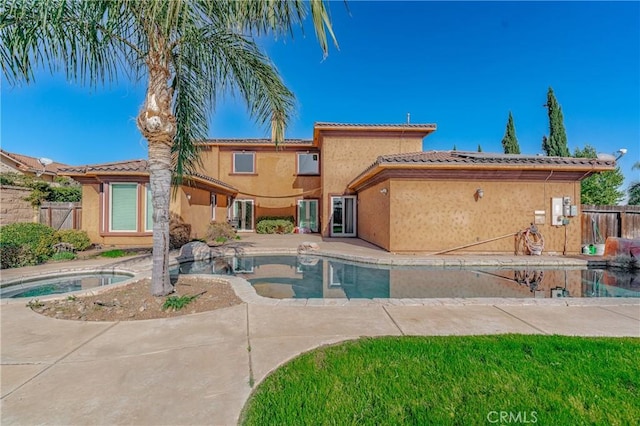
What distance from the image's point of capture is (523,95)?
976 inches

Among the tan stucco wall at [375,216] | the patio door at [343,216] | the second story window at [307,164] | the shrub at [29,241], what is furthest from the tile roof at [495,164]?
the shrub at [29,241]

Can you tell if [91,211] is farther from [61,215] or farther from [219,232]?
[219,232]

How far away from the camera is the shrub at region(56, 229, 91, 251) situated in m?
13.0

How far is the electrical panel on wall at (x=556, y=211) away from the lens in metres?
13.8

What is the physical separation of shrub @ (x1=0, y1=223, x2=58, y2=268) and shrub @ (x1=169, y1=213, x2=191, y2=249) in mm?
4391

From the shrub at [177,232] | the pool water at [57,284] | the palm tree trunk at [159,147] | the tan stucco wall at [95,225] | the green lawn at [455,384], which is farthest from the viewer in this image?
the tan stucco wall at [95,225]

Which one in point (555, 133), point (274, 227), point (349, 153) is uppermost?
point (555, 133)

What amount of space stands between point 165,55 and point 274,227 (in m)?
17.5

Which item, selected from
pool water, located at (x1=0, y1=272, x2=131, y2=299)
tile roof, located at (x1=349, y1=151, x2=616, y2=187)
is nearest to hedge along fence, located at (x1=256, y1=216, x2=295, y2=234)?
tile roof, located at (x1=349, y1=151, x2=616, y2=187)

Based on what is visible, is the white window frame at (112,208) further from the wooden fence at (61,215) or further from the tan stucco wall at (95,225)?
the wooden fence at (61,215)

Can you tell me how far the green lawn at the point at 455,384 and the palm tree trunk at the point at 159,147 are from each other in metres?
4.22

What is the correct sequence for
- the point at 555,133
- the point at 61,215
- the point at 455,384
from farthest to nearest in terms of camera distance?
the point at 555,133, the point at 61,215, the point at 455,384

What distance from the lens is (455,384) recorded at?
3221 millimetres

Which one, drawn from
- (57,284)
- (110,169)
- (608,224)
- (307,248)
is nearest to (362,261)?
(307,248)
